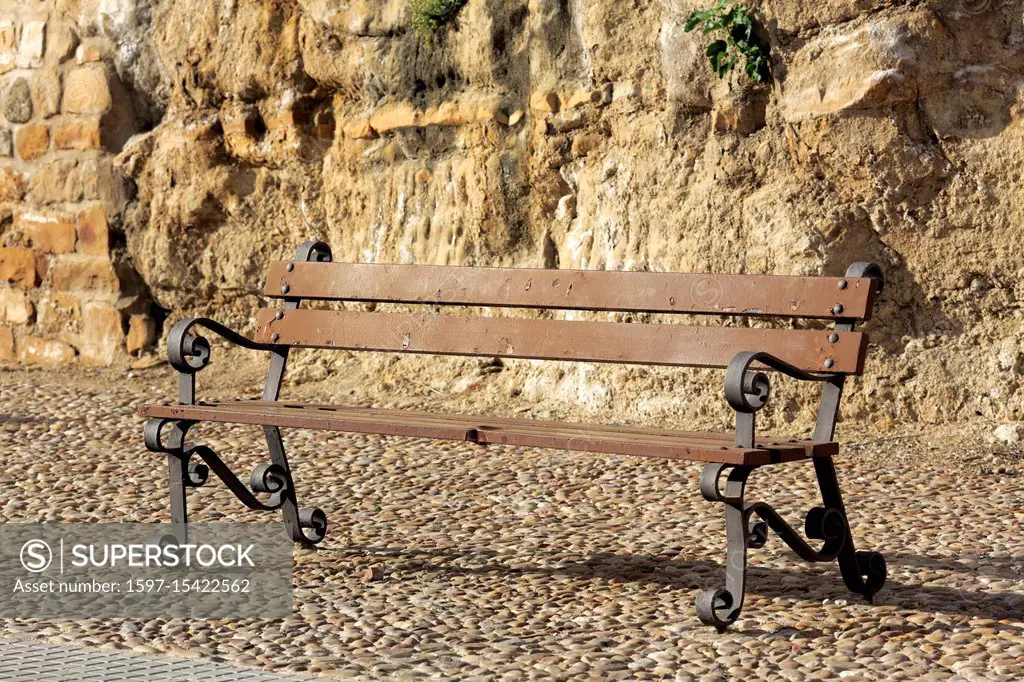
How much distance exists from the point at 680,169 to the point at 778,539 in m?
2.68

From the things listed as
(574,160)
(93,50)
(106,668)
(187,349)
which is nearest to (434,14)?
(574,160)

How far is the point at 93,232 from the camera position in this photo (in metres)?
9.24

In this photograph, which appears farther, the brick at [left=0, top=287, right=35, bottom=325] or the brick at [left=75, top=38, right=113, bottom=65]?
the brick at [left=0, top=287, right=35, bottom=325]

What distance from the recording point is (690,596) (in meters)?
3.97

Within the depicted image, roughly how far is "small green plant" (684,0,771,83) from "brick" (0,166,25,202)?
16.6 ft

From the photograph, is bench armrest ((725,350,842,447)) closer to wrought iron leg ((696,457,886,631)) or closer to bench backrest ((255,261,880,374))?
wrought iron leg ((696,457,886,631))

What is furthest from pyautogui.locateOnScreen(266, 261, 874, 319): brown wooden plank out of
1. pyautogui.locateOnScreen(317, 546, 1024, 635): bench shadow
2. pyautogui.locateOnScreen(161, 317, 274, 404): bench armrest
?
pyautogui.locateOnScreen(317, 546, 1024, 635): bench shadow

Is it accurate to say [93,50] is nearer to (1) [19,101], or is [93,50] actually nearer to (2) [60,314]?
(1) [19,101]

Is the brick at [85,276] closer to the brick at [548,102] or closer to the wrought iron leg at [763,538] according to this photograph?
the brick at [548,102]

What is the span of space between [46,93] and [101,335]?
1.69m

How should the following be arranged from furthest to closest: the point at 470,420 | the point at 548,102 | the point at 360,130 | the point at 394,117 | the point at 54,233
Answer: the point at 54,233 < the point at 360,130 < the point at 394,117 < the point at 548,102 < the point at 470,420

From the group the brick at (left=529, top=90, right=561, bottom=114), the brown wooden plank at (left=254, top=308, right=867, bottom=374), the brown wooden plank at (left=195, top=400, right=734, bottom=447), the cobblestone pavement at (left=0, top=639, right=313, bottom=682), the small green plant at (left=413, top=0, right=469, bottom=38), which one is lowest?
the cobblestone pavement at (left=0, top=639, right=313, bottom=682)

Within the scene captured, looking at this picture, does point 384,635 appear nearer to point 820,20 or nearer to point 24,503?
point 24,503

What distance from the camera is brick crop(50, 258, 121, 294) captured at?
9.18m
